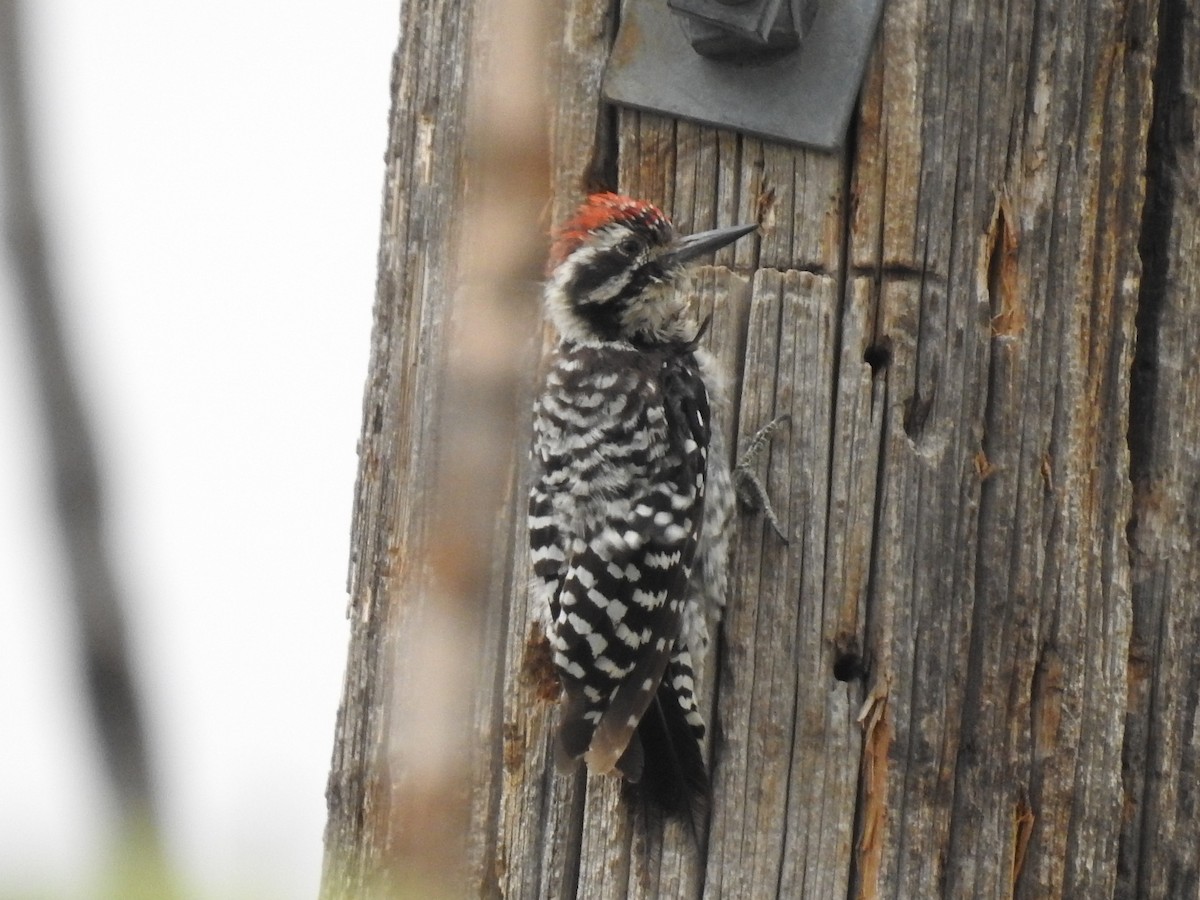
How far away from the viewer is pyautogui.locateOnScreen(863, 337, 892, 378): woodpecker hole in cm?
284

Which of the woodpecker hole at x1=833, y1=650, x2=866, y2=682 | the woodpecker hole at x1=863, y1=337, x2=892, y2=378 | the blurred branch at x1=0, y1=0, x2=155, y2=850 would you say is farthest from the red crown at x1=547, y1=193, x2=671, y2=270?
the blurred branch at x1=0, y1=0, x2=155, y2=850

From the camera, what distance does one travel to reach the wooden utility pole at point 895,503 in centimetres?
278

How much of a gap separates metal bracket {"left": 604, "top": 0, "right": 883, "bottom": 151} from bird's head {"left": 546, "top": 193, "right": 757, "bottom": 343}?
20cm

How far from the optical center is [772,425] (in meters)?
2.87

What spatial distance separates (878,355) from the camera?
2.86 meters

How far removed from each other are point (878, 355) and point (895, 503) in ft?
0.92

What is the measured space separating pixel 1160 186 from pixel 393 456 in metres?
1.56

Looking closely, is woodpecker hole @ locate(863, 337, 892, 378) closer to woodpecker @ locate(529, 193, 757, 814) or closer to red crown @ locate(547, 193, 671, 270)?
A: woodpecker @ locate(529, 193, 757, 814)

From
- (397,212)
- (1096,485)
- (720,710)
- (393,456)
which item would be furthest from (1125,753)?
(397,212)

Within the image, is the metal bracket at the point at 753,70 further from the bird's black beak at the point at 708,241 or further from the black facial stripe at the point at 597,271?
the black facial stripe at the point at 597,271

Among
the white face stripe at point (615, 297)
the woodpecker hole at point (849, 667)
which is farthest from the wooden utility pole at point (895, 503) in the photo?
the white face stripe at point (615, 297)

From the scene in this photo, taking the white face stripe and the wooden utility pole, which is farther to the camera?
the white face stripe

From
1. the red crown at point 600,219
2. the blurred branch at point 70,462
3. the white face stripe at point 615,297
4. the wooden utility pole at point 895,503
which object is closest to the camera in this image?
the wooden utility pole at point 895,503

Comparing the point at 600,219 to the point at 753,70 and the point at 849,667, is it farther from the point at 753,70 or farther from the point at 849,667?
the point at 849,667
